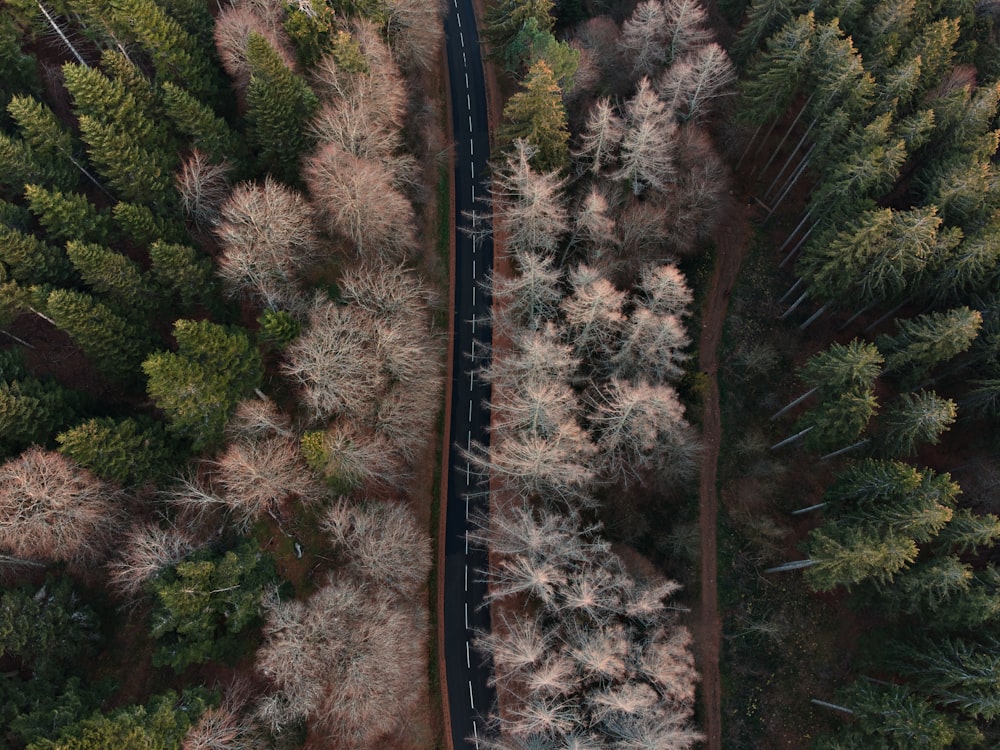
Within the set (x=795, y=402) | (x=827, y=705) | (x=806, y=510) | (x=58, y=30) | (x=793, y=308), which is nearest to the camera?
(x=827, y=705)

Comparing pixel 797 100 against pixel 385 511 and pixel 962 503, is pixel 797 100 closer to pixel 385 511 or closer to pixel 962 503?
pixel 962 503

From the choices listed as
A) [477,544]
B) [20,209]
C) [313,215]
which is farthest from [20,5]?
[477,544]

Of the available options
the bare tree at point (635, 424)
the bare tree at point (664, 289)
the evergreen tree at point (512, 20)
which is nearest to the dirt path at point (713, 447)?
the bare tree at point (635, 424)

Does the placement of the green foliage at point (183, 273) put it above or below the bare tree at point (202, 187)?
below

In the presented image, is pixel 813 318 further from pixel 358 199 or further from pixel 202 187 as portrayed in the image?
pixel 202 187

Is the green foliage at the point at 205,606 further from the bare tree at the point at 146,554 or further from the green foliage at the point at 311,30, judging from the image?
the green foliage at the point at 311,30

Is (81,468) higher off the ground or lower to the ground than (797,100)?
lower

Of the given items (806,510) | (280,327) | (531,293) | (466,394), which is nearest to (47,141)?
(280,327)
